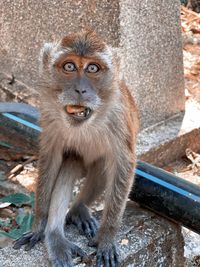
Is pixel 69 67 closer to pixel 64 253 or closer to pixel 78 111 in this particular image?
pixel 78 111

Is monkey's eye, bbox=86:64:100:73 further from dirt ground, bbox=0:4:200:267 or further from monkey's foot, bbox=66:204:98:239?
dirt ground, bbox=0:4:200:267

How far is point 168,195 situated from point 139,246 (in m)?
0.37

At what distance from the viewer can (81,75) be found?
11.4ft

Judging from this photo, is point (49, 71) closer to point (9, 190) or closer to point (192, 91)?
point (9, 190)

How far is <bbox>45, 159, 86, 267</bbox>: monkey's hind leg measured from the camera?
3492mm

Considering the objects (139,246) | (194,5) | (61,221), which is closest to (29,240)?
(61,221)

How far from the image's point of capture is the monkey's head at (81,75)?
3.42 metres

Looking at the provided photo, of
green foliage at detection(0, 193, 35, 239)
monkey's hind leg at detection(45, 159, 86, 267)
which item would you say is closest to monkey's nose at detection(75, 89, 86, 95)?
monkey's hind leg at detection(45, 159, 86, 267)

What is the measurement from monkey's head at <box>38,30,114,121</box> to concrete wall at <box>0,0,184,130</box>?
60.4 inches

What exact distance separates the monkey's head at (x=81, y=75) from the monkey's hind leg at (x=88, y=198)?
20.6 inches

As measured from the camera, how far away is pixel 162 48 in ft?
18.3

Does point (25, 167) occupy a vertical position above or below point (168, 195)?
below

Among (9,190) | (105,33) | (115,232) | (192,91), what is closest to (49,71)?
(115,232)

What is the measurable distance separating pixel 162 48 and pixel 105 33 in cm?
67
